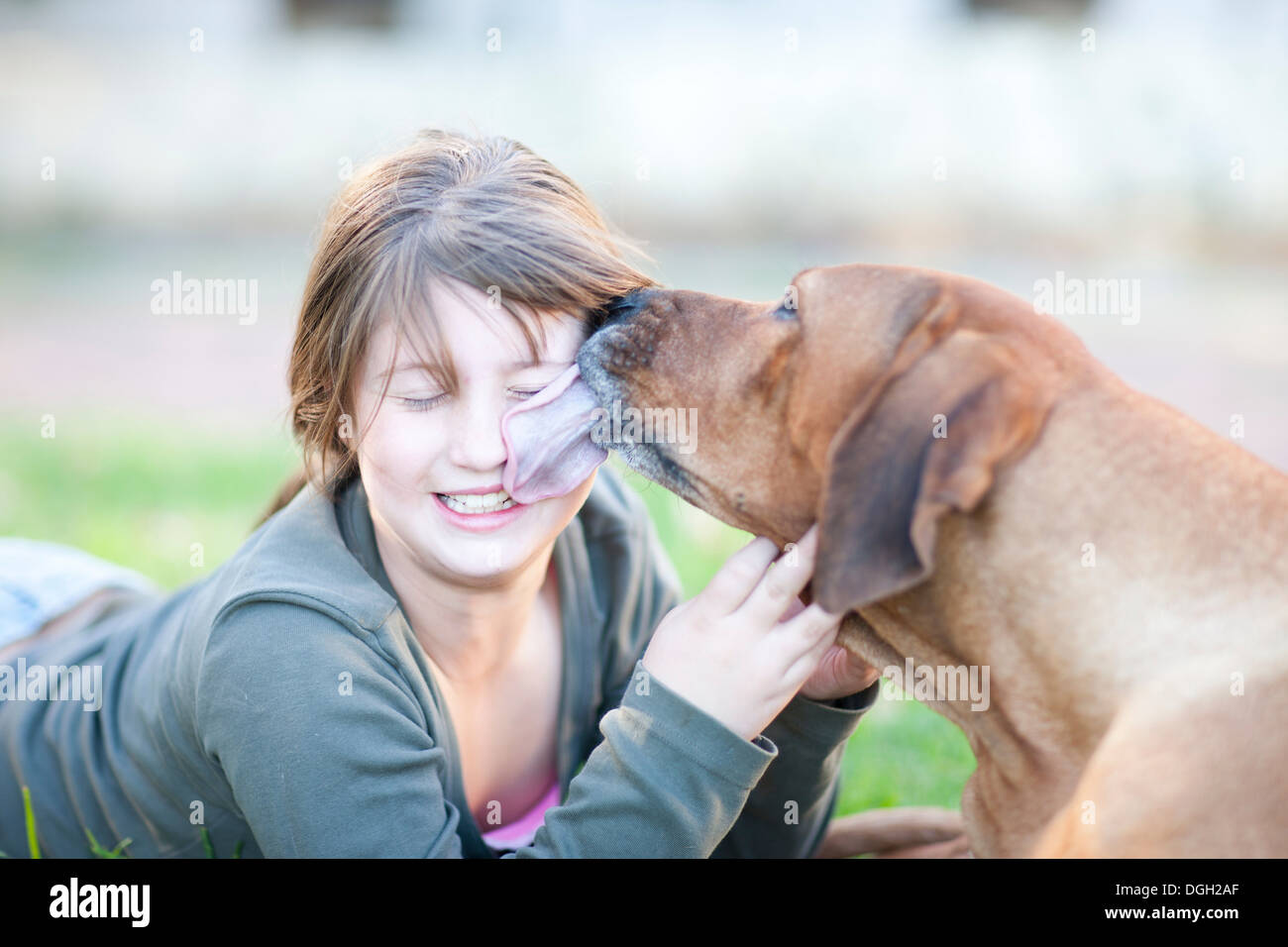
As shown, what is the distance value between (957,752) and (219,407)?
6.15 metres

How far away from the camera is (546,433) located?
277 centimetres

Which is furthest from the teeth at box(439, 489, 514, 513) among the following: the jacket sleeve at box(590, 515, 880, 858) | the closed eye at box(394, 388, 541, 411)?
the jacket sleeve at box(590, 515, 880, 858)

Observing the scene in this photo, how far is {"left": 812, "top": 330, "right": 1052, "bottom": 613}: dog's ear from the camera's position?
208cm

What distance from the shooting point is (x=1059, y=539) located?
2.17 m

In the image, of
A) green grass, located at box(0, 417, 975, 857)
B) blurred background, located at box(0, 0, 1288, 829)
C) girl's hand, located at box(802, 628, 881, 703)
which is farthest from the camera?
blurred background, located at box(0, 0, 1288, 829)

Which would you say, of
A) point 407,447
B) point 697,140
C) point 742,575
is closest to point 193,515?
point 407,447

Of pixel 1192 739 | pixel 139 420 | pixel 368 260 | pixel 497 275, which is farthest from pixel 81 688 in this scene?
pixel 139 420

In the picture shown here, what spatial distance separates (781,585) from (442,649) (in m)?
1.04

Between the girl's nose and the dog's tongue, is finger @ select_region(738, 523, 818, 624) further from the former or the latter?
the girl's nose

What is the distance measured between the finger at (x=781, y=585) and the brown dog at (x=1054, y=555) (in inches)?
3.8

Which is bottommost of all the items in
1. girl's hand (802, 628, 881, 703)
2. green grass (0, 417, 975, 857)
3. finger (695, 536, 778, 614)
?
green grass (0, 417, 975, 857)

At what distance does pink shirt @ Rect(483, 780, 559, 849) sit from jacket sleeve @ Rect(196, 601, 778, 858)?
1.75ft
